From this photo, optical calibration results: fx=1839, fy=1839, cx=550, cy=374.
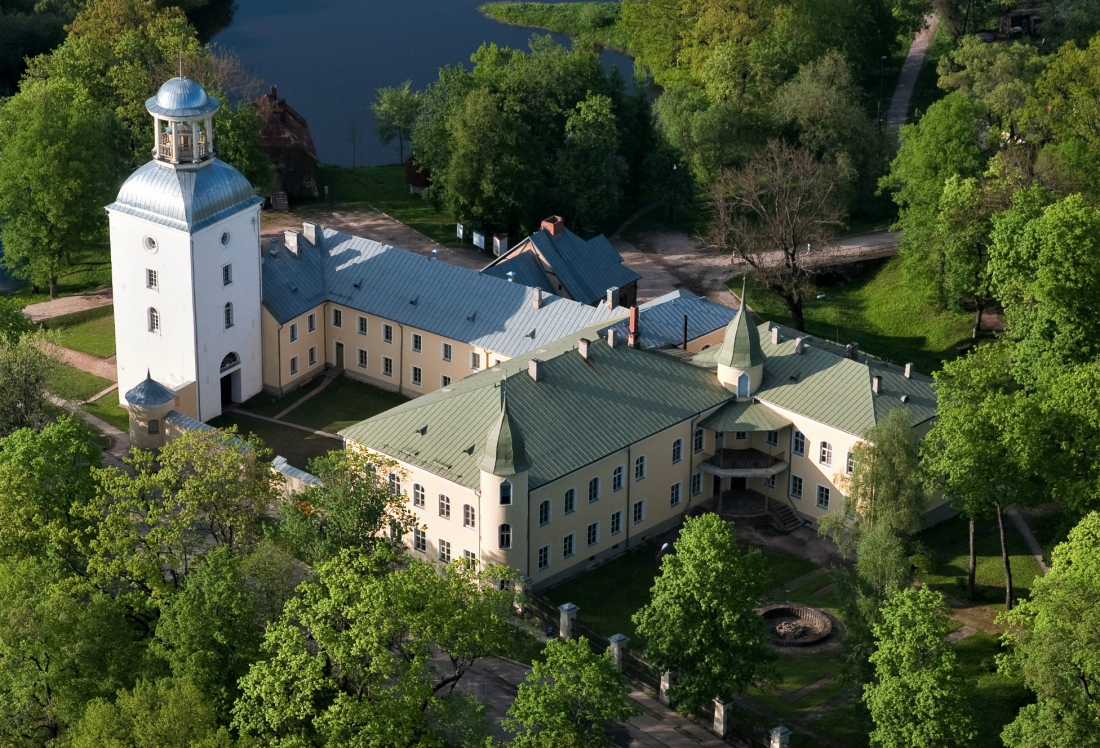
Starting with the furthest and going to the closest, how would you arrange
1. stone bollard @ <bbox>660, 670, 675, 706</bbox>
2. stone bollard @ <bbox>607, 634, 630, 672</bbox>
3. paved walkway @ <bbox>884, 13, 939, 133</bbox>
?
paved walkway @ <bbox>884, 13, 939, 133</bbox> < stone bollard @ <bbox>607, 634, 630, 672</bbox> < stone bollard @ <bbox>660, 670, 675, 706</bbox>

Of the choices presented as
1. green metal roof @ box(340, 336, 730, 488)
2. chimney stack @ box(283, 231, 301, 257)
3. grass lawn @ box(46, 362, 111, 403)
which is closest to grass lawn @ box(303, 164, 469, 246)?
chimney stack @ box(283, 231, 301, 257)

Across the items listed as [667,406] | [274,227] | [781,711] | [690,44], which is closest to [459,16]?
[690,44]

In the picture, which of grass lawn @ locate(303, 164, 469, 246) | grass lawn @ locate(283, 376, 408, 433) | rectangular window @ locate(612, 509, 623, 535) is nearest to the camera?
rectangular window @ locate(612, 509, 623, 535)

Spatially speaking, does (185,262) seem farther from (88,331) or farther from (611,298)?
(611,298)

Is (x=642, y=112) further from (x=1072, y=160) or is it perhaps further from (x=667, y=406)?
(x=667, y=406)

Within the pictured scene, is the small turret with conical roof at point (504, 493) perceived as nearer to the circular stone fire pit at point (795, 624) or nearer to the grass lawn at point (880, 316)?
the circular stone fire pit at point (795, 624)

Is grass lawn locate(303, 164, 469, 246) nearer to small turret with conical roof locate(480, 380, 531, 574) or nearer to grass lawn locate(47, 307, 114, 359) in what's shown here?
grass lawn locate(47, 307, 114, 359)
